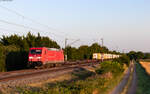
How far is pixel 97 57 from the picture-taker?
75.6m

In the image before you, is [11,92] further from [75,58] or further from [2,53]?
[75,58]

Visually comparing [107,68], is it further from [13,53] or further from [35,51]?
[13,53]

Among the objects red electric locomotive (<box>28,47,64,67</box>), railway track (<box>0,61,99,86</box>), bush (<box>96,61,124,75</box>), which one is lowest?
railway track (<box>0,61,99,86</box>)

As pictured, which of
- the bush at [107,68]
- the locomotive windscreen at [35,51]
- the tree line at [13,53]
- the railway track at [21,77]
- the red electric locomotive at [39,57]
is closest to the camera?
the railway track at [21,77]

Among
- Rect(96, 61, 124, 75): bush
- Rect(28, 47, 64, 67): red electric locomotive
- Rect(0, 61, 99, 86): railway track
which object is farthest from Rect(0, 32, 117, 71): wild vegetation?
Rect(96, 61, 124, 75): bush

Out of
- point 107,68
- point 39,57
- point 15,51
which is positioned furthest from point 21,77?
point 15,51

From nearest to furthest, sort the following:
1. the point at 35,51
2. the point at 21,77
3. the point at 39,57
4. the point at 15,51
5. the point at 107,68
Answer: the point at 21,77
the point at 107,68
the point at 39,57
the point at 35,51
the point at 15,51

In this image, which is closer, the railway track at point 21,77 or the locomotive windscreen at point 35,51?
the railway track at point 21,77

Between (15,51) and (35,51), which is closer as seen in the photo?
(35,51)

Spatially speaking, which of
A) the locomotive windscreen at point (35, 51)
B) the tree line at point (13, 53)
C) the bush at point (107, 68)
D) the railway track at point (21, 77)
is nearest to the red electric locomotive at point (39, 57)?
the locomotive windscreen at point (35, 51)

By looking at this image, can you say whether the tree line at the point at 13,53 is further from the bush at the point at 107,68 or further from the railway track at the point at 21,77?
the bush at the point at 107,68

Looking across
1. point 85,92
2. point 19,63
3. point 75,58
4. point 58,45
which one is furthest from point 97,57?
point 85,92

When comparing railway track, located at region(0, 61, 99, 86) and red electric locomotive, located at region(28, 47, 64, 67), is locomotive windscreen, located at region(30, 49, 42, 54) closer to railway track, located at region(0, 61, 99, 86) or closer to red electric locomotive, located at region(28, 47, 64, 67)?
red electric locomotive, located at region(28, 47, 64, 67)

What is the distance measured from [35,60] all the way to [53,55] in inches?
233
